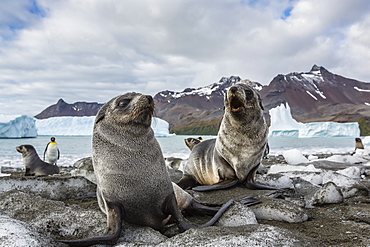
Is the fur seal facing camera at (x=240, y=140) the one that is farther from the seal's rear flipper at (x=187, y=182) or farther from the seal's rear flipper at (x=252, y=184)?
the seal's rear flipper at (x=187, y=182)

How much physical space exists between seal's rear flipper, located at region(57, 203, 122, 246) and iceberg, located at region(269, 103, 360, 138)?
43.2 metres

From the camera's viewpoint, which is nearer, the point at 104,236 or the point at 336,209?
the point at 104,236

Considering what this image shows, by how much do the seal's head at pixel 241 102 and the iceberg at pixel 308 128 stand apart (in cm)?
4103

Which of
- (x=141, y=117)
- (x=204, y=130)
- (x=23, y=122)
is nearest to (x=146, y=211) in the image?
(x=141, y=117)

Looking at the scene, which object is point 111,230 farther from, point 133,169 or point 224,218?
point 224,218

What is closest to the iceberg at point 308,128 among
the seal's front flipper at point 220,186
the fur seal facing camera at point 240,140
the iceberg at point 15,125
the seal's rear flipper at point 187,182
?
the iceberg at point 15,125

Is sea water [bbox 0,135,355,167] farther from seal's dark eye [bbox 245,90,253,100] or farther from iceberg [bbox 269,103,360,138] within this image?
seal's dark eye [bbox 245,90,253,100]

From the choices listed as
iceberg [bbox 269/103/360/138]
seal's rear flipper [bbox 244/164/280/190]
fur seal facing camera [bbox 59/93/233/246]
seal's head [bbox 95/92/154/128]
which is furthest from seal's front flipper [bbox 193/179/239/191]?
iceberg [bbox 269/103/360/138]

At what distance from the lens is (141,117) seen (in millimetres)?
2402

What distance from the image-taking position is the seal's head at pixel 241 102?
385cm

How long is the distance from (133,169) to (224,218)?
0.84 meters

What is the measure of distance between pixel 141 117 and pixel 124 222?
824 mm

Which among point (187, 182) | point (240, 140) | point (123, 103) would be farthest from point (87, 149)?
point (123, 103)

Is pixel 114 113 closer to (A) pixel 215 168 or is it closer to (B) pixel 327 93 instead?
(A) pixel 215 168
